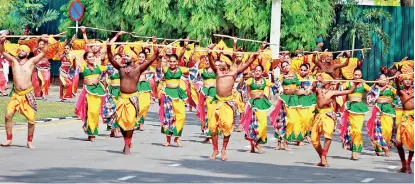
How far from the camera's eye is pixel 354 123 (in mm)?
23953

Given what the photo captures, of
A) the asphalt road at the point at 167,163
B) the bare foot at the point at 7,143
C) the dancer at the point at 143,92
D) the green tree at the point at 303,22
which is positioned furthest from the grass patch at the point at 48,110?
the green tree at the point at 303,22

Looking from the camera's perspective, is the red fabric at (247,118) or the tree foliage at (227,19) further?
the tree foliage at (227,19)

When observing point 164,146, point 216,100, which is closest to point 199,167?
point 216,100

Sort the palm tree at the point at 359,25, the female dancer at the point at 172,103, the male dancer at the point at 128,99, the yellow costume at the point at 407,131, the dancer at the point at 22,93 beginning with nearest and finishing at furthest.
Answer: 1. the yellow costume at the point at 407,131
2. the male dancer at the point at 128,99
3. the dancer at the point at 22,93
4. the female dancer at the point at 172,103
5. the palm tree at the point at 359,25

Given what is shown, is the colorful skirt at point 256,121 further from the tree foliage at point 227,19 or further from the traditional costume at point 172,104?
the tree foliage at point 227,19

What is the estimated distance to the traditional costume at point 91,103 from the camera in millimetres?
25297

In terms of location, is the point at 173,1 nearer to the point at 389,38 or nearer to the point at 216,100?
the point at 389,38

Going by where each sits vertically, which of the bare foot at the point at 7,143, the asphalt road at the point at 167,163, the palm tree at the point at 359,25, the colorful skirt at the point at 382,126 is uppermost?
the palm tree at the point at 359,25

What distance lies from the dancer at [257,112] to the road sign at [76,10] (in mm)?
18029

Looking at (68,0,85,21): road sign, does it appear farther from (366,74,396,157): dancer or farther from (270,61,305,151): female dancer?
(366,74,396,157): dancer

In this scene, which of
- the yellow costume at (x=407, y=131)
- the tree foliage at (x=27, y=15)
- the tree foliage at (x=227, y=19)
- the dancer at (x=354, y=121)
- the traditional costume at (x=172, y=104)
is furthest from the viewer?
the tree foliage at (x=27, y=15)

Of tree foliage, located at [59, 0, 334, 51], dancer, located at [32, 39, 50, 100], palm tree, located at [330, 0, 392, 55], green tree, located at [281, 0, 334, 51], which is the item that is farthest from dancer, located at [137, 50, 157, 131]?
palm tree, located at [330, 0, 392, 55]

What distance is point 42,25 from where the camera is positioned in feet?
156

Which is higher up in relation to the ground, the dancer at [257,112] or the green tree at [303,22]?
the green tree at [303,22]
